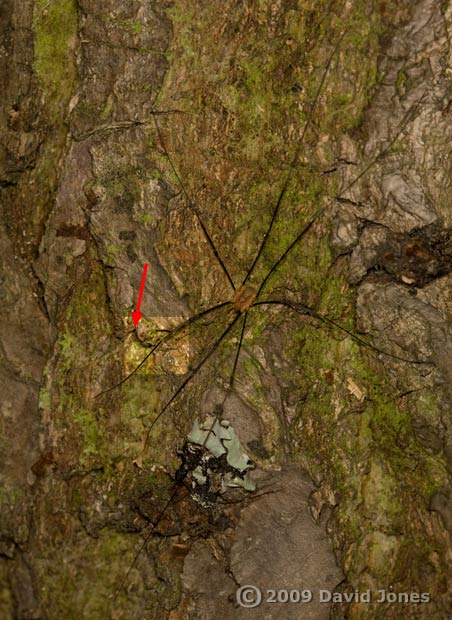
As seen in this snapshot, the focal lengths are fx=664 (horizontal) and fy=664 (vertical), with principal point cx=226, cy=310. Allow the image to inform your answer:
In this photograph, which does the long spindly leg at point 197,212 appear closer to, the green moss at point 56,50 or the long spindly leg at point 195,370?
the long spindly leg at point 195,370

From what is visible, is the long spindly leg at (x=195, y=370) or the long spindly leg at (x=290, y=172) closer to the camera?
the long spindly leg at (x=195, y=370)

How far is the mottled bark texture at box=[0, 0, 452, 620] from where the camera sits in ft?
7.36

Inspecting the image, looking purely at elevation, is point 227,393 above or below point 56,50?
below

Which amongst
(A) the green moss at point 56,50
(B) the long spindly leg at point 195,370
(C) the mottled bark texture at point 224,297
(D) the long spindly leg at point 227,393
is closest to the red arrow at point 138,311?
(C) the mottled bark texture at point 224,297

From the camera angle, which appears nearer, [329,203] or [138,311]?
[138,311]

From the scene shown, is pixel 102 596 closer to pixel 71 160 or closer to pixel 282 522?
pixel 282 522

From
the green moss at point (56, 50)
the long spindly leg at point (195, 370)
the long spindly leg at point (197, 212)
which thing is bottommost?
Result: the long spindly leg at point (195, 370)

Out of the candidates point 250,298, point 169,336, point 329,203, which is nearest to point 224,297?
point 250,298

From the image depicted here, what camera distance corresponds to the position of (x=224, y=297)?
7.82ft

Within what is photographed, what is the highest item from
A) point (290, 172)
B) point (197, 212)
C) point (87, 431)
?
point (290, 172)

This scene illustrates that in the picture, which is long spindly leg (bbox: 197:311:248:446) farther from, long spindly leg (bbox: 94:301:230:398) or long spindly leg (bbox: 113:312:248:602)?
long spindly leg (bbox: 94:301:230:398)

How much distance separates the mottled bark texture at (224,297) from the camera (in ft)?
7.36

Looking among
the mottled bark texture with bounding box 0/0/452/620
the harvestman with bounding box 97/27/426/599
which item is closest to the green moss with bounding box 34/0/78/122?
the mottled bark texture with bounding box 0/0/452/620

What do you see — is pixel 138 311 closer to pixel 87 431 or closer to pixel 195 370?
pixel 195 370
